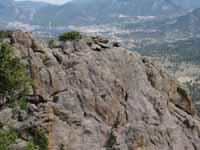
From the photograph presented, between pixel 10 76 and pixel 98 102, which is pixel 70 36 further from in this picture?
pixel 10 76

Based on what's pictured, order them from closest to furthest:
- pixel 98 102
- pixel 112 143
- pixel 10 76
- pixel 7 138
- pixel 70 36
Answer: pixel 7 138
pixel 10 76
pixel 112 143
pixel 98 102
pixel 70 36

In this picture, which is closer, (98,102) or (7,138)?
(7,138)

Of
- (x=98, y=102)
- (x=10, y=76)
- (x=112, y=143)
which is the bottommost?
(x=112, y=143)

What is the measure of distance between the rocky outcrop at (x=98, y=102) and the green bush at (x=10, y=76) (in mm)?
1465

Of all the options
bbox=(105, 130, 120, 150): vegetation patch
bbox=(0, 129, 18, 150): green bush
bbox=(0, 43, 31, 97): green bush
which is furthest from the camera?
bbox=(105, 130, 120, 150): vegetation patch

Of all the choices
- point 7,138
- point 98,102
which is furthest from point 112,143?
point 7,138

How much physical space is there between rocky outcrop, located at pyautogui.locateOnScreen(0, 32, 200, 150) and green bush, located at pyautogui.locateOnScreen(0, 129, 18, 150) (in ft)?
4.66

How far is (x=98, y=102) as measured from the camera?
4650cm

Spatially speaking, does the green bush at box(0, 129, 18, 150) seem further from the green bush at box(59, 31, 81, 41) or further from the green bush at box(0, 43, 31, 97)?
the green bush at box(59, 31, 81, 41)

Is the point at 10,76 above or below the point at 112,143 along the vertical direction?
above

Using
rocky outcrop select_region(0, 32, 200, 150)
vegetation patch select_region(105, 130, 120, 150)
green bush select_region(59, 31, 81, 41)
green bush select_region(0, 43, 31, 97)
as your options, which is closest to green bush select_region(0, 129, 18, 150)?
rocky outcrop select_region(0, 32, 200, 150)

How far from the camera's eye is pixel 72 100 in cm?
4456

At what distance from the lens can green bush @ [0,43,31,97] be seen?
41344 millimetres

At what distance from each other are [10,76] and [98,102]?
919 centimetres
